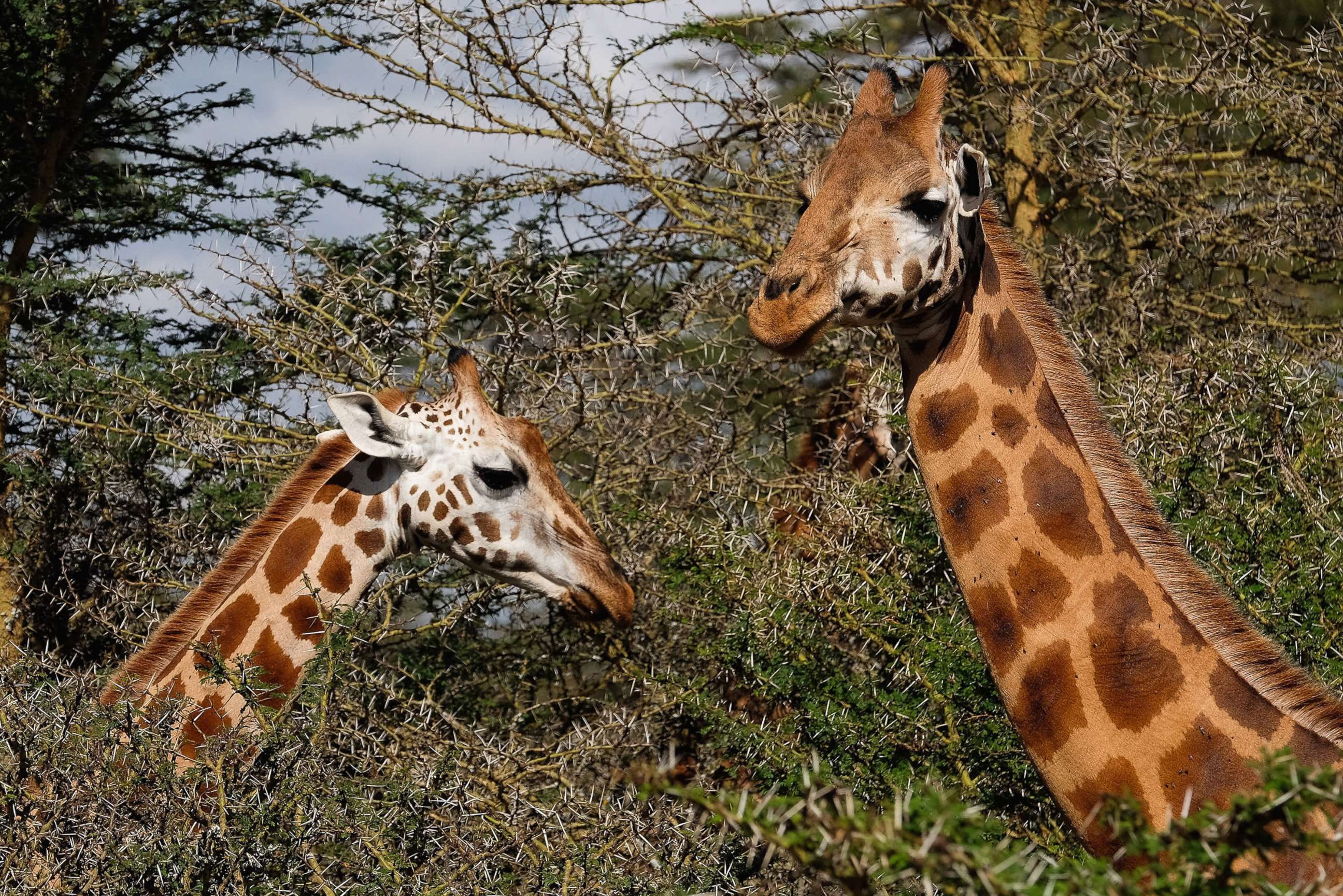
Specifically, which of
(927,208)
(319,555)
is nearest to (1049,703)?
(927,208)

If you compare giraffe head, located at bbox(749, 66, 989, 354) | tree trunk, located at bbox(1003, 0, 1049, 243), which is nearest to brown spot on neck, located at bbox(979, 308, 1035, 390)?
giraffe head, located at bbox(749, 66, 989, 354)

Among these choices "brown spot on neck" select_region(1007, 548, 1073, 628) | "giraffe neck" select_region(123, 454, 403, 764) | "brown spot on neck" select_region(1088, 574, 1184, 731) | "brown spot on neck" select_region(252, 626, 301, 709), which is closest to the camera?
"brown spot on neck" select_region(1088, 574, 1184, 731)

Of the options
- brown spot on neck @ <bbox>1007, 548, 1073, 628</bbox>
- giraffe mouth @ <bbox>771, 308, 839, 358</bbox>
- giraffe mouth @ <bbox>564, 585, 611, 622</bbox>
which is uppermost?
giraffe mouth @ <bbox>771, 308, 839, 358</bbox>

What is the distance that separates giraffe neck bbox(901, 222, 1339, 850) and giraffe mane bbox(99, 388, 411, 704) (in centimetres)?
234

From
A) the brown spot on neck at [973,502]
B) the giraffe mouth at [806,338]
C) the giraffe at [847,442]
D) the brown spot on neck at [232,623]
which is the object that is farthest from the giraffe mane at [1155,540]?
the brown spot on neck at [232,623]

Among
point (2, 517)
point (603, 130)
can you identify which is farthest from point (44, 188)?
point (603, 130)

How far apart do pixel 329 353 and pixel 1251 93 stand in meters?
4.38

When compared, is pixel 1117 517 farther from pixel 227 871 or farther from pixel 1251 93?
pixel 1251 93

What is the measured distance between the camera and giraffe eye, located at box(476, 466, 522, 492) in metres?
5.08

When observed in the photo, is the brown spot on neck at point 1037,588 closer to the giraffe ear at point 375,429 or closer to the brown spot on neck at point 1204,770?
the brown spot on neck at point 1204,770

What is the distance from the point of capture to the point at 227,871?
9.88ft

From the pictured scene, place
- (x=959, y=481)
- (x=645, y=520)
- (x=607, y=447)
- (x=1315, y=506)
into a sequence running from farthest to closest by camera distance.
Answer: (x=607, y=447)
(x=645, y=520)
(x=1315, y=506)
(x=959, y=481)

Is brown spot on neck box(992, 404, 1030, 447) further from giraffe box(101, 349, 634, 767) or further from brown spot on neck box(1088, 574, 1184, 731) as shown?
giraffe box(101, 349, 634, 767)

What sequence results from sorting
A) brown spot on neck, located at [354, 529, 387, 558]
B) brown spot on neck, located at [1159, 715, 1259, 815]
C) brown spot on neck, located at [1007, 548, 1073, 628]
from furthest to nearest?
brown spot on neck, located at [354, 529, 387, 558] → brown spot on neck, located at [1007, 548, 1073, 628] → brown spot on neck, located at [1159, 715, 1259, 815]
